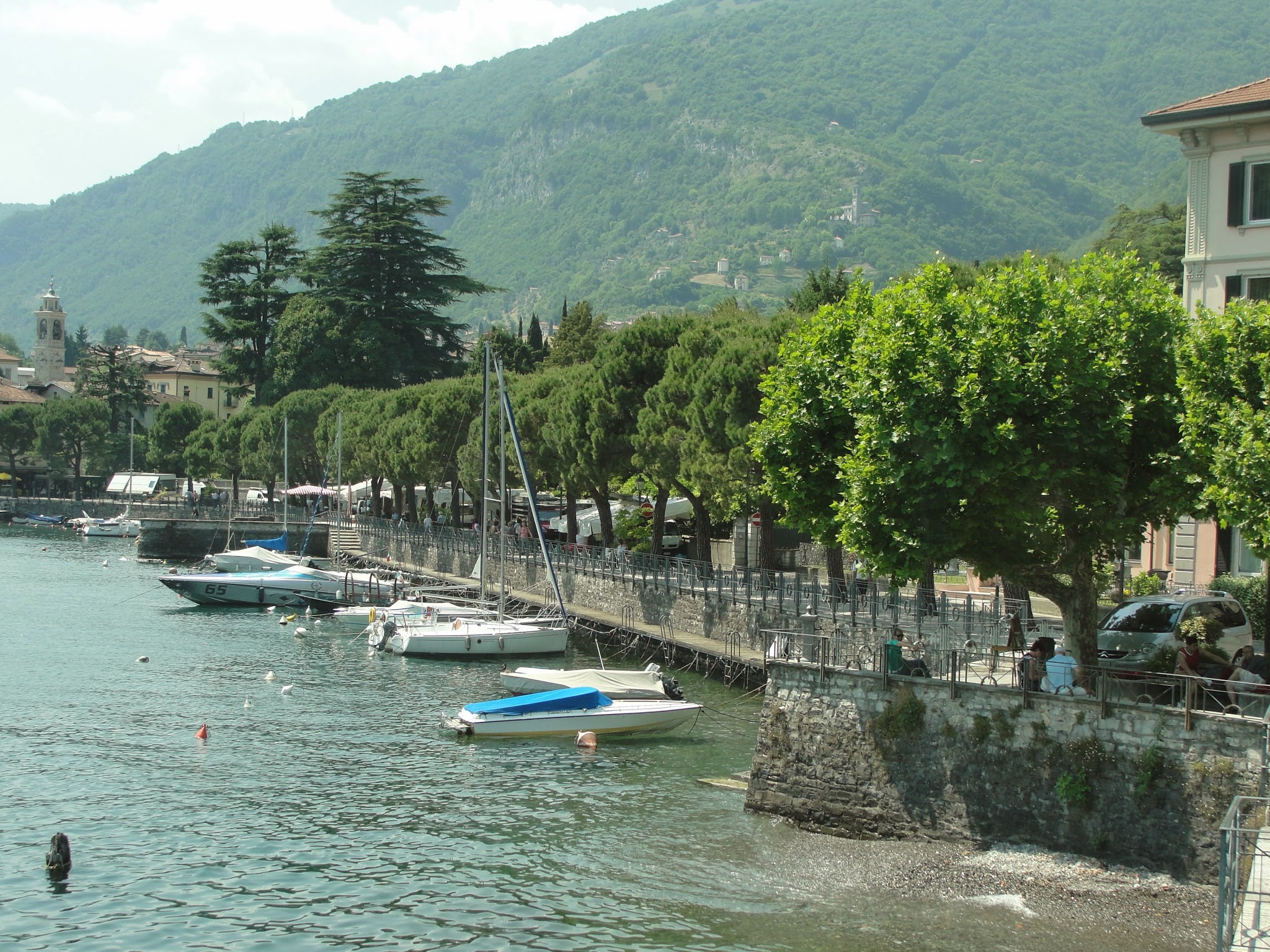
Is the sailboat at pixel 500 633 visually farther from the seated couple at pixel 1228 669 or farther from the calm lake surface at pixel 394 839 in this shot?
the seated couple at pixel 1228 669

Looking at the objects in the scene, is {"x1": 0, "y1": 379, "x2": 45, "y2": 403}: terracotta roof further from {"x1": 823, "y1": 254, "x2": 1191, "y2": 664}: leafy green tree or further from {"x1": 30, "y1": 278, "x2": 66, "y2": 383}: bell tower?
{"x1": 823, "y1": 254, "x2": 1191, "y2": 664}: leafy green tree

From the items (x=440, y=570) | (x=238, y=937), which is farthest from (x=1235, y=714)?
(x=440, y=570)

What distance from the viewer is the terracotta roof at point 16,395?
150 metres

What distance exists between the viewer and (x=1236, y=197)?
1315 inches

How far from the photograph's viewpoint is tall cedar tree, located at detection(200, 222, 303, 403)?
117625 millimetres

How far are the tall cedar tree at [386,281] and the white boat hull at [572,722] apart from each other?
7858cm

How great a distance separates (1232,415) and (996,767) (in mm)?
7152

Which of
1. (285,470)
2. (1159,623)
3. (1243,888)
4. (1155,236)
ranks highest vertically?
(1155,236)

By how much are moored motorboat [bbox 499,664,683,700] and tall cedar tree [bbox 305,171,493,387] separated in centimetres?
7431

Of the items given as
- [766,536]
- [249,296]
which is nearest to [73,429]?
[249,296]

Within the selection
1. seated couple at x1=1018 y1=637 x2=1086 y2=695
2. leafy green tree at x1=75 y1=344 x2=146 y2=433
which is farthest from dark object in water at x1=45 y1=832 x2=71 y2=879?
leafy green tree at x1=75 y1=344 x2=146 y2=433

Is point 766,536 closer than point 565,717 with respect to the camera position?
No

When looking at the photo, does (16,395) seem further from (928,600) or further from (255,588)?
(928,600)

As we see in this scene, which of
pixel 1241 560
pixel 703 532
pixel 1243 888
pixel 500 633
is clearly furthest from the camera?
pixel 703 532
